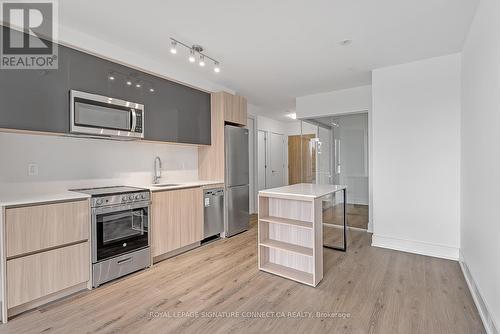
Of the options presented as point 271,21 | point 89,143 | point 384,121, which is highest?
point 271,21

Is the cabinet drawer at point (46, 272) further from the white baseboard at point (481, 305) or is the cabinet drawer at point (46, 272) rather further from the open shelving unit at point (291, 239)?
the white baseboard at point (481, 305)

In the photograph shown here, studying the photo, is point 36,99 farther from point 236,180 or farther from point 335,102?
point 335,102

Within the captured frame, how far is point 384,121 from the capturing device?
141 inches

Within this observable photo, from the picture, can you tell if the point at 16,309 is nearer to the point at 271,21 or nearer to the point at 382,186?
the point at 271,21

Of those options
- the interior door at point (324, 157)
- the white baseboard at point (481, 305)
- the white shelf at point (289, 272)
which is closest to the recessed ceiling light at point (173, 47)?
the white shelf at point (289, 272)

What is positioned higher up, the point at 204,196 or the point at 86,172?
the point at 86,172

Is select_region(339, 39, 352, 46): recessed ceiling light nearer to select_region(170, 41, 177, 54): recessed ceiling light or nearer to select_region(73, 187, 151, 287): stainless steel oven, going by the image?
select_region(170, 41, 177, 54): recessed ceiling light

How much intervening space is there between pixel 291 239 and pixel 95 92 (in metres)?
2.78

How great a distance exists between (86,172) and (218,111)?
2.15 metres

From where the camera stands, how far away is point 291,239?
2.82m

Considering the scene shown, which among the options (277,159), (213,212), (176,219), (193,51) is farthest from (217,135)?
(277,159)

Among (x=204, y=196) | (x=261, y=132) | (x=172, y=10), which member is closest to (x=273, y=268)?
(x=204, y=196)

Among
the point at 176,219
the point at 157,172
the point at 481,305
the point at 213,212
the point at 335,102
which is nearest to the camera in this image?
the point at 481,305

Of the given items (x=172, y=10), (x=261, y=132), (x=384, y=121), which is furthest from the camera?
(x=261, y=132)
